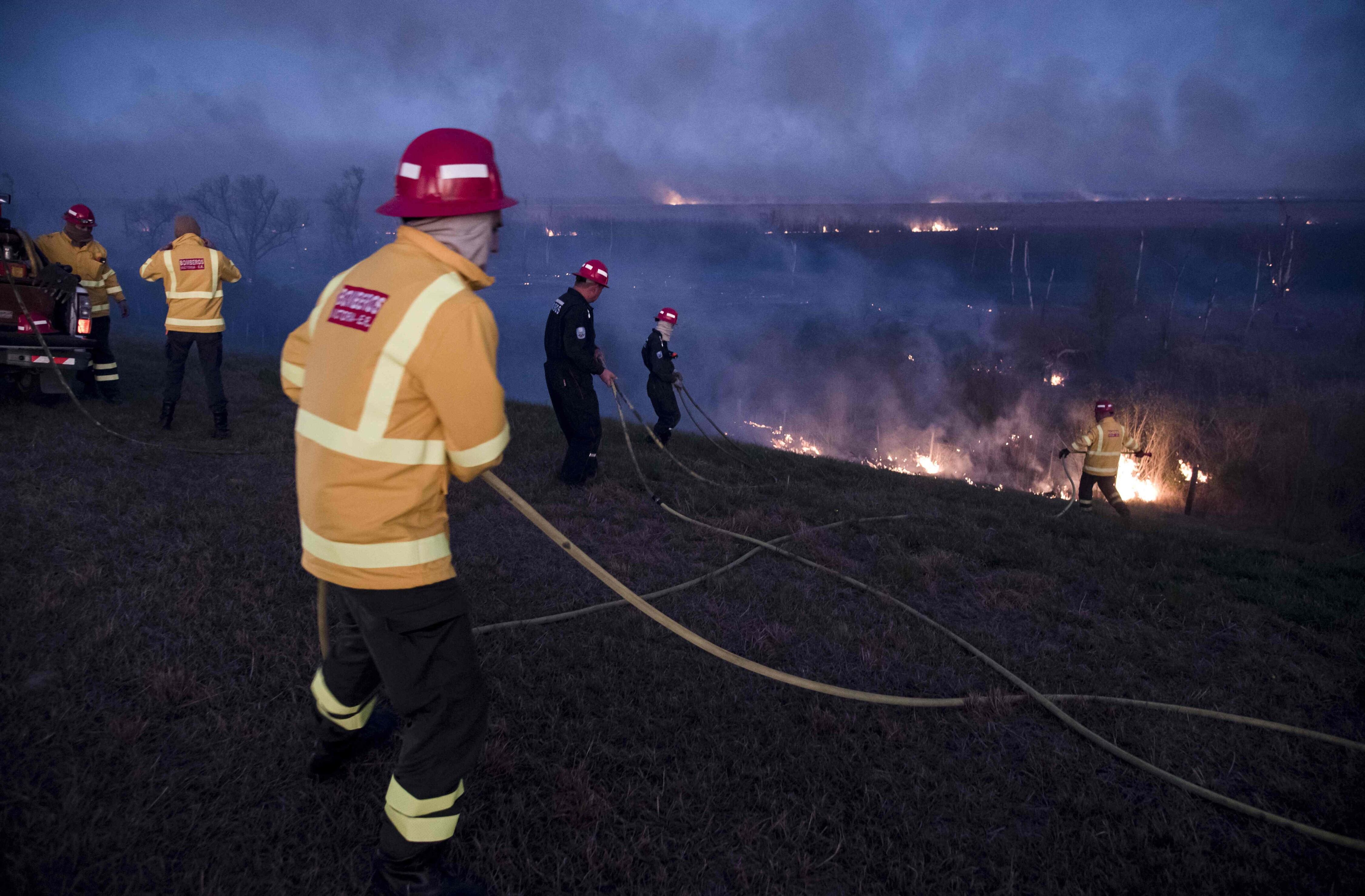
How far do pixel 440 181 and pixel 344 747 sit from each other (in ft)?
7.63

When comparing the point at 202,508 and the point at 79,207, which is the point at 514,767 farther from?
the point at 79,207

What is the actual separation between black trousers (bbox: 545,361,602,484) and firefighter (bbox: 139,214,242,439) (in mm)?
3731

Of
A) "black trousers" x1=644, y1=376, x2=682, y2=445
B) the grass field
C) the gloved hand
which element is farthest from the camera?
"black trousers" x1=644, y1=376, x2=682, y2=445

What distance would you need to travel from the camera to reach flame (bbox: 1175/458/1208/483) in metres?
40.7

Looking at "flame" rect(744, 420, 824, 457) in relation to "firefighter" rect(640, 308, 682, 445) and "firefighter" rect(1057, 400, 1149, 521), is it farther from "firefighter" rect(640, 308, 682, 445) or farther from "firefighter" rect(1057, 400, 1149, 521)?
"firefighter" rect(640, 308, 682, 445)

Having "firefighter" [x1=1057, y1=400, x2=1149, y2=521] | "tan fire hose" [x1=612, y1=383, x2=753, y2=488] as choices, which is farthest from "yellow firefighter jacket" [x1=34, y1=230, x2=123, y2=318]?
"firefighter" [x1=1057, y1=400, x2=1149, y2=521]

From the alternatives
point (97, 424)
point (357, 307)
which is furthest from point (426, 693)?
point (97, 424)

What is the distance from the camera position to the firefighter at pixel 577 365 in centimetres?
737

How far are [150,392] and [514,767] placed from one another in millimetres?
11093

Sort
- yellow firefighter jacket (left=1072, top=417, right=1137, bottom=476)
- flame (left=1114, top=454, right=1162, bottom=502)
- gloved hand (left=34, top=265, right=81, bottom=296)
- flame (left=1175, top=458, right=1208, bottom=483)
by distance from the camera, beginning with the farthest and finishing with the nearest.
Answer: flame (left=1175, top=458, right=1208, bottom=483) → flame (left=1114, top=454, right=1162, bottom=502) → yellow firefighter jacket (left=1072, top=417, right=1137, bottom=476) → gloved hand (left=34, top=265, right=81, bottom=296)

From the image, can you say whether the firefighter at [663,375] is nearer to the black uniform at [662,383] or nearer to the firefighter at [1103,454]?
the black uniform at [662,383]

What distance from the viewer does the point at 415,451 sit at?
2.10 metres

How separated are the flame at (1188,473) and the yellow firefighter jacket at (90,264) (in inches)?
1947

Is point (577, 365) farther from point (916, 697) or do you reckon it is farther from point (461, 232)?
point (461, 232)
